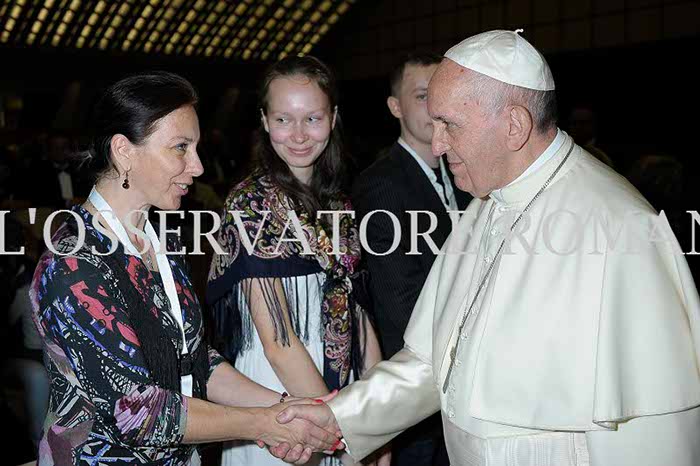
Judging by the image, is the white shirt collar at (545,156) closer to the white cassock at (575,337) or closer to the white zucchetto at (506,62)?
the white cassock at (575,337)

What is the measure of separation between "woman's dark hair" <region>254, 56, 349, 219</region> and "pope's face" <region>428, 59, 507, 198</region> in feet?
2.22

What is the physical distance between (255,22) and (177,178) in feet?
108

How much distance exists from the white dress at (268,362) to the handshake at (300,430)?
0.65 ft

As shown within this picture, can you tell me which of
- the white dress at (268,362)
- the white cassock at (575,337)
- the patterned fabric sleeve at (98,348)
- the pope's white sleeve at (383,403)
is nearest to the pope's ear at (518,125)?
the white cassock at (575,337)

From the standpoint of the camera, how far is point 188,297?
2.29 m

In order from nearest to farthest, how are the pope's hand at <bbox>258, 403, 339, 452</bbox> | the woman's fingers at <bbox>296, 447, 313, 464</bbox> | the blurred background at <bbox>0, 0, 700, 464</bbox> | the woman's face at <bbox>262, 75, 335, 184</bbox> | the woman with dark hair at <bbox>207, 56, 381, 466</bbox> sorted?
the pope's hand at <bbox>258, 403, 339, 452</bbox> < the woman's fingers at <bbox>296, 447, 313, 464</bbox> < the woman with dark hair at <bbox>207, 56, 381, 466</bbox> < the woman's face at <bbox>262, 75, 335, 184</bbox> < the blurred background at <bbox>0, 0, 700, 464</bbox>

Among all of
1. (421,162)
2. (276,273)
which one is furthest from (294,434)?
(421,162)

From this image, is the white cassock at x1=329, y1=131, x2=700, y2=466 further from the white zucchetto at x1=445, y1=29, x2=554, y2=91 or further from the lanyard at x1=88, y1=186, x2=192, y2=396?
the lanyard at x1=88, y1=186, x2=192, y2=396

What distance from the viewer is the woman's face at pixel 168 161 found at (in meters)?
2.15

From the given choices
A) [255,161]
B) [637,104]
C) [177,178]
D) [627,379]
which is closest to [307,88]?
[255,161]

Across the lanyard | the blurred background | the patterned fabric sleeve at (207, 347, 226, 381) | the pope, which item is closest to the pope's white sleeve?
the pope

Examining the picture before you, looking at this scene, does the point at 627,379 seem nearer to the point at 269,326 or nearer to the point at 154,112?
the point at 269,326

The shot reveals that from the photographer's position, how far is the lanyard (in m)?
2.11

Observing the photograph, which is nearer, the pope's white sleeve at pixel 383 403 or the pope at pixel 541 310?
the pope at pixel 541 310
